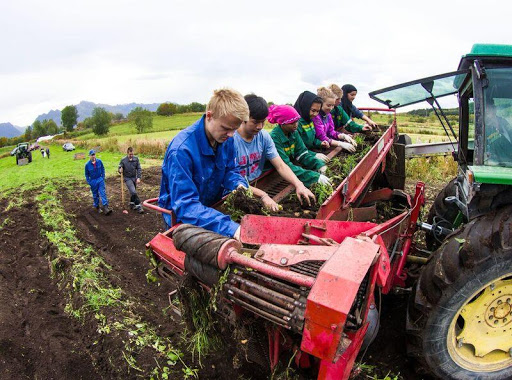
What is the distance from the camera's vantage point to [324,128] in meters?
6.12

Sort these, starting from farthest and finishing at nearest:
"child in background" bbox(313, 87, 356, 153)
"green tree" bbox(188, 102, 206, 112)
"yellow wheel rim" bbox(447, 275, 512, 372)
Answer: "green tree" bbox(188, 102, 206, 112) < "child in background" bbox(313, 87, 356, 153) < "yellow wheel rim" bbox(447, 275, 512, 372)

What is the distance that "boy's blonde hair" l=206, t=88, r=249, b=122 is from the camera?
267cm

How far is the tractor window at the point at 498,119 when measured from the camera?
2.93 metres

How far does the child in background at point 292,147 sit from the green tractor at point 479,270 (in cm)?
154

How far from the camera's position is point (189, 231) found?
232 centimetres

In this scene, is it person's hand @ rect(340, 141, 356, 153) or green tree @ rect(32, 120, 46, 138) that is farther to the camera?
green tree @ rect(32, 120, 46, 138)

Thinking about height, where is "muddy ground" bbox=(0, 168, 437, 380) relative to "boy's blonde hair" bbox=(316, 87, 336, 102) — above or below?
below

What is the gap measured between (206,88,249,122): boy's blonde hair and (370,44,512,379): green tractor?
1730 millimetres

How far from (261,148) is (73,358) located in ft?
9.27

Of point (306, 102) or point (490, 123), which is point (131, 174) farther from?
point (490, 123)

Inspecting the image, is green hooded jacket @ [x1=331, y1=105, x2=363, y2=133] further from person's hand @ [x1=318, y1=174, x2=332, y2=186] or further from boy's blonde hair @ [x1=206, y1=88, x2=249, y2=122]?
boy's blonde hair @ [x1=206, y1=88, x2=249, y2=122]

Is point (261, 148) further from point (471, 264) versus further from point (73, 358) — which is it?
point (73, 358)

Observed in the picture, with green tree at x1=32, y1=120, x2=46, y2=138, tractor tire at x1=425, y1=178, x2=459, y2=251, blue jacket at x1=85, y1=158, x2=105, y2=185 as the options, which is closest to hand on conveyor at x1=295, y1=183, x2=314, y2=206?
tractor tire at x1=425, y1=178, x2=459, y2=251

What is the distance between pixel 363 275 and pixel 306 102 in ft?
12.4
